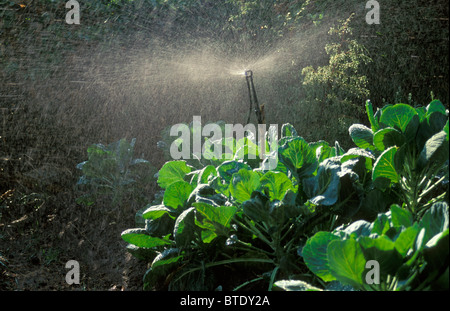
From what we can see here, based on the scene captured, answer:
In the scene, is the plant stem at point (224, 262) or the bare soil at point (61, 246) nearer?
the plant stem at point (224, 262)

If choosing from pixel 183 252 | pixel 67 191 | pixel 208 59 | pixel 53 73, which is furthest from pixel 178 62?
pixel 183 252

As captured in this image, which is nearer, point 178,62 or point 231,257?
point 231,257

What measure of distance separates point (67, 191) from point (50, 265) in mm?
733

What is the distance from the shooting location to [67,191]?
286cm

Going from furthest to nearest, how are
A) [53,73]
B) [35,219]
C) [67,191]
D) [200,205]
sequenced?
[53,73]
[67,191]
[35,219]
[200,205]

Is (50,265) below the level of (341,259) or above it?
below

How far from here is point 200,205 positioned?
4.25 feet

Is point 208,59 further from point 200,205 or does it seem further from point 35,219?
point 200,205

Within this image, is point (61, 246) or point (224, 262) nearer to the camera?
point (224, 262)

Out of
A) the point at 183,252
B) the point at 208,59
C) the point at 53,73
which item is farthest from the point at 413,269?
the point at 53,73

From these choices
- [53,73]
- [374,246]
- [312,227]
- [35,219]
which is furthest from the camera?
[53,73]

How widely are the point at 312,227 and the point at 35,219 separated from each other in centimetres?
184

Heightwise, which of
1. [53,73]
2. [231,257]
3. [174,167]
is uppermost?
[53,73]

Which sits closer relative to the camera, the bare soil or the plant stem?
the plant stem
